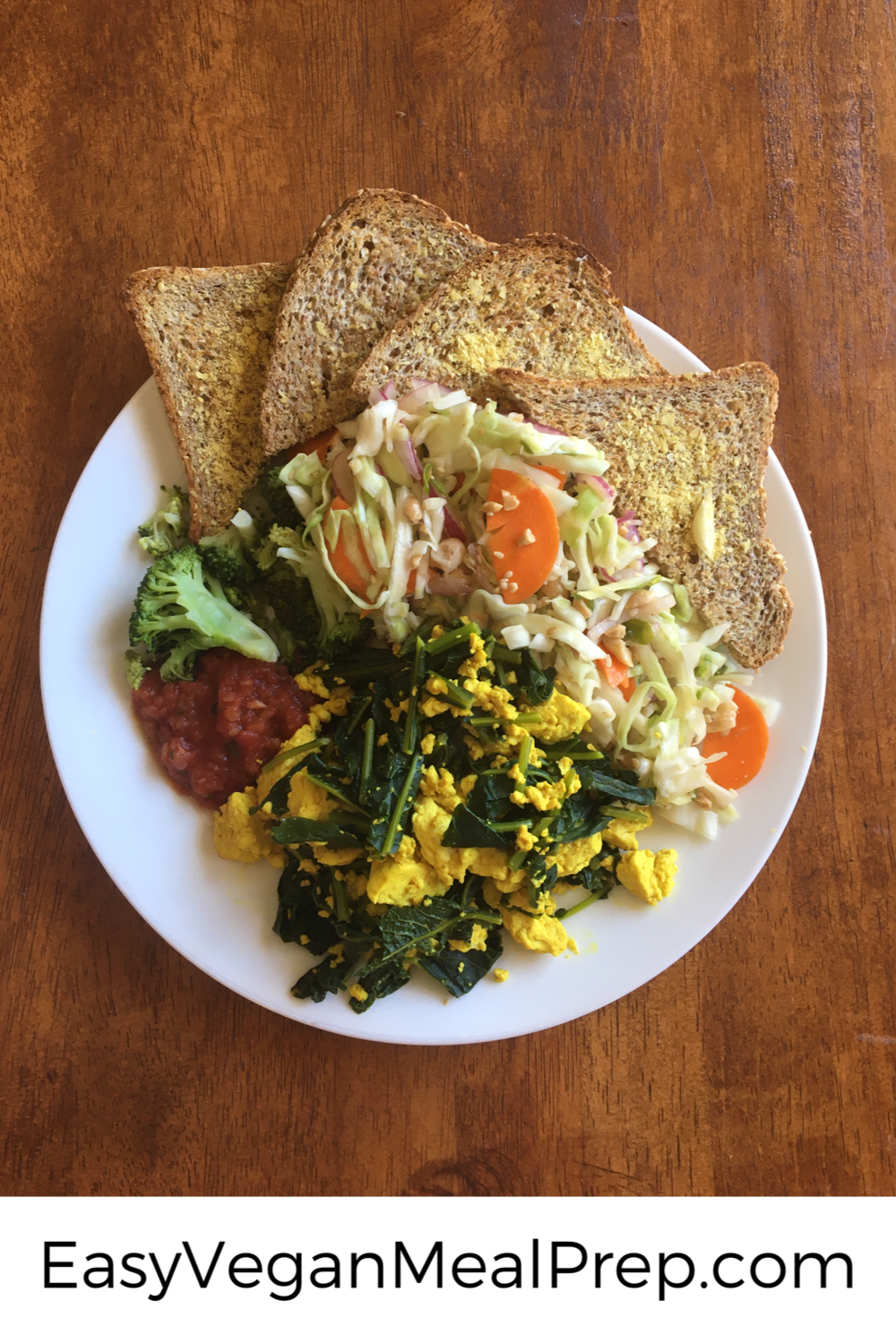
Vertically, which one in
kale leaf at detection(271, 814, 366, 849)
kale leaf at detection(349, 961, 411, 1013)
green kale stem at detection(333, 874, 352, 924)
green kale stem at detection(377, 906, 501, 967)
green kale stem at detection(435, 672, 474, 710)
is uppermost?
green kale stem at detection(435, 672, 474, 710)

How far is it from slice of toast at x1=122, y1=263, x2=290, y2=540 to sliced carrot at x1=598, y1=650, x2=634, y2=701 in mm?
1203

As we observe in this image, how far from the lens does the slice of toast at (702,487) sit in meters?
2.73

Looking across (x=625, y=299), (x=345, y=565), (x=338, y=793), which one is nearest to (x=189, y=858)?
(x=338, y=793)

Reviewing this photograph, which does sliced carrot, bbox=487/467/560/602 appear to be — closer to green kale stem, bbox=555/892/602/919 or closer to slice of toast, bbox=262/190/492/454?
slice of toast, bbox=262/190/492/454

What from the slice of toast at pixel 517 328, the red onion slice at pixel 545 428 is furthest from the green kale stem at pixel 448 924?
the slice of toast at pixel 517 328

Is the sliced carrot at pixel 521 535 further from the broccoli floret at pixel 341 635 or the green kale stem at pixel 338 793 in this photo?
the green kale stem at pixel 338 793

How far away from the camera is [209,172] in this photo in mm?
3016

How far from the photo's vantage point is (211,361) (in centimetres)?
272

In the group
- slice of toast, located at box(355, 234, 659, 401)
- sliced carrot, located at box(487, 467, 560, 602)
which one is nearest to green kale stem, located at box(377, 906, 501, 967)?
sliced carrot, located at box(487, 467, 560, 602)

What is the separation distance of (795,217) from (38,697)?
10.2 ft

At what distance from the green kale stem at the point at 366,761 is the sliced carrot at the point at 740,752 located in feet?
3.34

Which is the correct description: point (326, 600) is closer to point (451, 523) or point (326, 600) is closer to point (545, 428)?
point (451, 523)

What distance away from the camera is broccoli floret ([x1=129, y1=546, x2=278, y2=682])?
2461mm

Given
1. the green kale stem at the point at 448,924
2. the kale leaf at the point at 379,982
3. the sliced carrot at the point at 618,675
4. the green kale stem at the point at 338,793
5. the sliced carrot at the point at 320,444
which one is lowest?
the kale leaf at the point at 379,982
